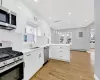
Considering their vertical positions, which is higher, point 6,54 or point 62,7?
point 62,7

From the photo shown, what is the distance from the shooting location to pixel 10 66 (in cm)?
141

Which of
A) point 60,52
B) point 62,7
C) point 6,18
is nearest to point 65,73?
point 60,52

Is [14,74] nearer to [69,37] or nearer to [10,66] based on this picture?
[10,66]

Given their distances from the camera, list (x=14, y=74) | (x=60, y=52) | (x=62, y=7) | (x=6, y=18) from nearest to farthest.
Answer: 1. (x=14, y=74)
2. (x=6, y=18)
3. (x=62, y=7)
4. (x=60, y=52)

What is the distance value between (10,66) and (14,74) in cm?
28

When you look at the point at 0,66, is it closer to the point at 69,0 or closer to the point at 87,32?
the point at 69,0

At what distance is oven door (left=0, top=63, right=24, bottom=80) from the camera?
132 cm

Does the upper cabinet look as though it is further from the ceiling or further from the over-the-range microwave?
the ceiling

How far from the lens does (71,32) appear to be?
8672 millimetres

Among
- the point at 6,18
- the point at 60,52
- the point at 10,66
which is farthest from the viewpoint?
the point at 60,52

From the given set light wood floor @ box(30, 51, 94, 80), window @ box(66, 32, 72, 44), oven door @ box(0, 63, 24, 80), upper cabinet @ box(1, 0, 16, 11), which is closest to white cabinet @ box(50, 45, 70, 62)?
light wood floor @ box(30, 51, 94, 80)

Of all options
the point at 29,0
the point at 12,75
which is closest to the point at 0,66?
the point at 12,75

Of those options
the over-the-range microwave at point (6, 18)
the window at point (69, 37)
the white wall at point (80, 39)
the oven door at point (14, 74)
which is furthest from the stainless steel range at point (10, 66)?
the window at point (69, 37)

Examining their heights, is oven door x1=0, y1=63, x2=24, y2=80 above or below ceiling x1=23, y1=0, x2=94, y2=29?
below
